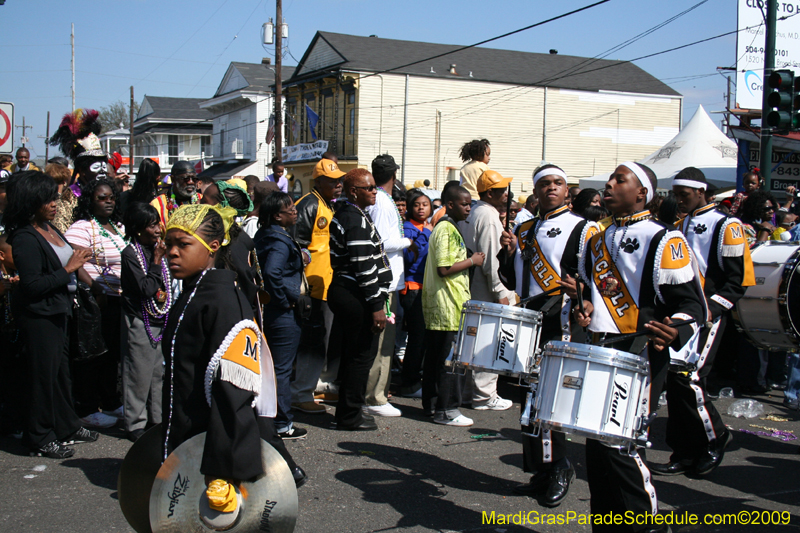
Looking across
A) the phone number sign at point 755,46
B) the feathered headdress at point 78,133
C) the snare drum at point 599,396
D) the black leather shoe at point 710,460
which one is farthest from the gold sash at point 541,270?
the phone number sign at point 755,46

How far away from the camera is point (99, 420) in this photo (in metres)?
6.03

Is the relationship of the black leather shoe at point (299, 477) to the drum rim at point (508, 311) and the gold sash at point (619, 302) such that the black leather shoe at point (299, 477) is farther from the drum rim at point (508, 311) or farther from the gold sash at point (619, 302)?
the gold sash at point (619, 302)

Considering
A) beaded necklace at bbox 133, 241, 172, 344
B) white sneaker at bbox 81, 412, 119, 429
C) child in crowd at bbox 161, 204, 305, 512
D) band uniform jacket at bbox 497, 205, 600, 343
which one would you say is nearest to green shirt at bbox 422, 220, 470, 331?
band uniform jacket at bbox 497, 205, 600, 343

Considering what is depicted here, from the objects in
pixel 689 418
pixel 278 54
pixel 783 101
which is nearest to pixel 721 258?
pixel 689 418

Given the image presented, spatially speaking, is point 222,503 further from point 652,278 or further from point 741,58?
point 741,58

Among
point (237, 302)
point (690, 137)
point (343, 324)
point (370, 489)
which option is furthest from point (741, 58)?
point (237, 302)

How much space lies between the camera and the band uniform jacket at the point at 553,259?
4762 mm

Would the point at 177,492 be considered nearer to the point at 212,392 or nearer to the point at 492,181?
the point at 212,392

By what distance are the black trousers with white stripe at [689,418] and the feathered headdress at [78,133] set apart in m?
6.59

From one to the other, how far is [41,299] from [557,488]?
12.8 ft

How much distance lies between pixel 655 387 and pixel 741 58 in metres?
15.9

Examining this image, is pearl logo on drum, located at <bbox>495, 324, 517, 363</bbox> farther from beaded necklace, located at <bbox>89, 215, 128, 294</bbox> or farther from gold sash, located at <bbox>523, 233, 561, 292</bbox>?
beaded necklace, located at <bbox>89, 215, 128, 294</bbox>

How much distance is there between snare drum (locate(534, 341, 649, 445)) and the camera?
329 centimetres

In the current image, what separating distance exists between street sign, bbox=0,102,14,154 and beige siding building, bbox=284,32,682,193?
2842 cm
